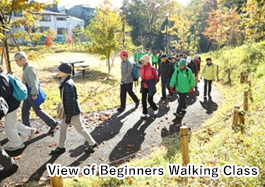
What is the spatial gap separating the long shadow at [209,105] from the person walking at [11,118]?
5.91 metres

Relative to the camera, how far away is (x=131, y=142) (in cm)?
565

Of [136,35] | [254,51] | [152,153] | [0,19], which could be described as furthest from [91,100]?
[136,35]

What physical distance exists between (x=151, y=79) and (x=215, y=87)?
21.0ft

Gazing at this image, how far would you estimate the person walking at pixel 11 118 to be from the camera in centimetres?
425

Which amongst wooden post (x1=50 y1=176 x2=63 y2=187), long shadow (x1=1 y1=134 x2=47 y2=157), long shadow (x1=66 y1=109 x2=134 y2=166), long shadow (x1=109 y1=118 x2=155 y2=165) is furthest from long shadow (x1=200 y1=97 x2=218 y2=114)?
wooden post (x1=50 y1=176 x2=63 y2=187)

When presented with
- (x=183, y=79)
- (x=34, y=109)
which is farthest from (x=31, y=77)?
(x=183, y=79)

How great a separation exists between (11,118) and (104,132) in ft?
7.90

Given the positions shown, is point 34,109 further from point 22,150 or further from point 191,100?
point 191,100

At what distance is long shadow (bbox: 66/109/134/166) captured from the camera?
16.2 ft

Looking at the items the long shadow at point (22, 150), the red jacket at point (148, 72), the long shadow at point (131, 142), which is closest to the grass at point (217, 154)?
the long shadow at point (131, 142)

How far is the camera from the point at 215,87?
1221 cm

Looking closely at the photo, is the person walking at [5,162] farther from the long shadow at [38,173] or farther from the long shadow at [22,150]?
the long shadow at [22,150]

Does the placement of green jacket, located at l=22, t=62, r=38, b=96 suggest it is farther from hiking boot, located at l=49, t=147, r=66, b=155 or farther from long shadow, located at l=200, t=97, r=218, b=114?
long shadow, located at l=200, t=97, r=218, b=114

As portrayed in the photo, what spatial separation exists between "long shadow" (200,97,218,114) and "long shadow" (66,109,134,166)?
2893mm
